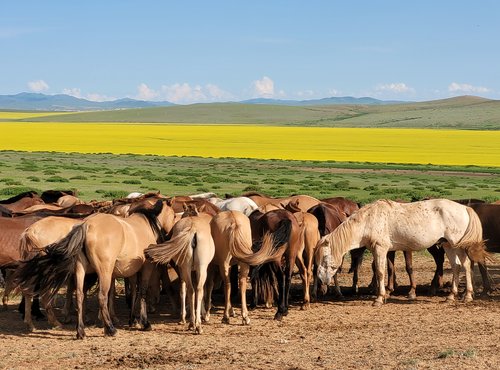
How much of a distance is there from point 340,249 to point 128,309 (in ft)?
12.2

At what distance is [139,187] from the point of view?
3506 centimetres

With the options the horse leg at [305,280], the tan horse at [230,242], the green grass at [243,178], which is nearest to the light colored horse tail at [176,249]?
the tan horse at [230,242]

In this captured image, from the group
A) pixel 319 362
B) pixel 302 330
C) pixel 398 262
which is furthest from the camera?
pixel 398 262

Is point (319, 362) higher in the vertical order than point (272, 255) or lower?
lower

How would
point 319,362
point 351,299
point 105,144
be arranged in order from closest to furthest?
point 319,362
point 351,299
point 105,144

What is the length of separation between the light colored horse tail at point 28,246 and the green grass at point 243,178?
19723mm

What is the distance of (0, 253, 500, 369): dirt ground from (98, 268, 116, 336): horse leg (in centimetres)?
15

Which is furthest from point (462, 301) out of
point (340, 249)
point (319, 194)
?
point (319, 194)

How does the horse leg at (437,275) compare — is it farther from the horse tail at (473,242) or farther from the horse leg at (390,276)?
the horse tail at (473,242)

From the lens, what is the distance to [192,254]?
35.8 feet

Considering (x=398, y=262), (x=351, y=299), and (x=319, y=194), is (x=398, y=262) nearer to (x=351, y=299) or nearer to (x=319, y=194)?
(x=351, y=299)


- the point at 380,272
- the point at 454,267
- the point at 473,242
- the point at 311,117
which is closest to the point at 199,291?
the point at 380,272

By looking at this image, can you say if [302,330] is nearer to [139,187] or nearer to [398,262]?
[398,262]

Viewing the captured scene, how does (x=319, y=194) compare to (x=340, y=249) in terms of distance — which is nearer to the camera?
(x=340, y=249)
